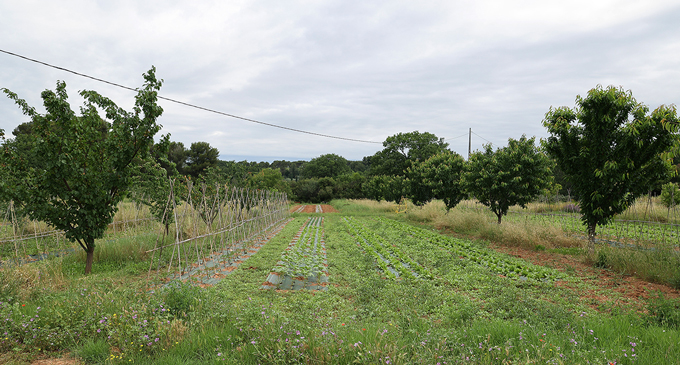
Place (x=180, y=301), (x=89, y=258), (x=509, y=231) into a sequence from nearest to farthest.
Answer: (x=180, y=301) → (x=89, y=258) → (x=509, y=231)

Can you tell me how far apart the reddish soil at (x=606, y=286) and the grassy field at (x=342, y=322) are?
102 millimetres

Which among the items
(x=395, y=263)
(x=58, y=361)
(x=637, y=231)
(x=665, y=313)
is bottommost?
(x=637, y=231)

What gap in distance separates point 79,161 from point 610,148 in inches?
581

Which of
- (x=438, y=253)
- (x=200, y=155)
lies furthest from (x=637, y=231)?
(x=200, y=155)

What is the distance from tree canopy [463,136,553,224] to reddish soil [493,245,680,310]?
505 centimetres

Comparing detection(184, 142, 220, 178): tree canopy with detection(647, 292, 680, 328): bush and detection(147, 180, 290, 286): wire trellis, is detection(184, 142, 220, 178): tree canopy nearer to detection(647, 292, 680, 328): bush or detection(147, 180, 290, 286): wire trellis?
detection(147, 180, 290, 286): wire trellis

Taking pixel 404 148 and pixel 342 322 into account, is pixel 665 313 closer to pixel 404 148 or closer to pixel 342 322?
pixel 342 322

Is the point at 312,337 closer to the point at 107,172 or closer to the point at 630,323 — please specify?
the point at 630,323

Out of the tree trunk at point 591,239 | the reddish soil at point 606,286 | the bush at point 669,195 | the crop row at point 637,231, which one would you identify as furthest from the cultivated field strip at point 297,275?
the bush at point 669,195

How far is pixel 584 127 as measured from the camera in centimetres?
1061

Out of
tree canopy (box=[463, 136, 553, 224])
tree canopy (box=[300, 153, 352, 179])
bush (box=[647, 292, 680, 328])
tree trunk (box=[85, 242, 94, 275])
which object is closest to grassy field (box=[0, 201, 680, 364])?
bush (box=[647, 292, 680, 328])

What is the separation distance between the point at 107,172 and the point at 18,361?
18.4 feet

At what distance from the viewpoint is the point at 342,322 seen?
5.02 metres

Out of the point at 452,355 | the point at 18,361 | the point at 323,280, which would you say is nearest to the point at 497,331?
the point at 452,355
